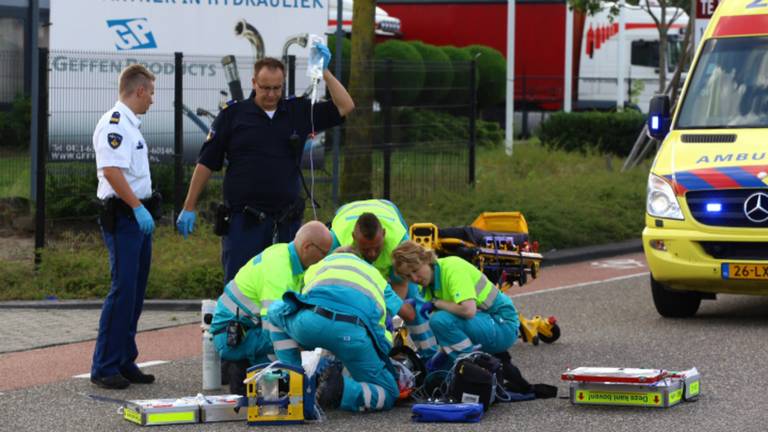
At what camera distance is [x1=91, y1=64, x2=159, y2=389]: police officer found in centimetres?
958

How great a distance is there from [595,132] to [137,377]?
19003 millimetres

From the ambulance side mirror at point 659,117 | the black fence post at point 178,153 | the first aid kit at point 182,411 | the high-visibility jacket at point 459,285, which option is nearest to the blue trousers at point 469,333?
the high-visibility jacket at point 459,285

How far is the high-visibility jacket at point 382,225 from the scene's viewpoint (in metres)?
9.91

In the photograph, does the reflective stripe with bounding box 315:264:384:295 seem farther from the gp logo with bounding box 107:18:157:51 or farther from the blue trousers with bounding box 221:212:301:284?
the gp logo with bounding box 107:18:157:51

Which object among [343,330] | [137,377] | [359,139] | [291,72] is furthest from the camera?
[359,139]

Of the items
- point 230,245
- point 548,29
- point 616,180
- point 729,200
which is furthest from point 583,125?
point 230,245

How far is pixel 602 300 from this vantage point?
1386 cm

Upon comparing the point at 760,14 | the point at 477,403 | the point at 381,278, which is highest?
the point at 760,14

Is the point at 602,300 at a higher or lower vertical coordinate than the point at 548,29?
lower

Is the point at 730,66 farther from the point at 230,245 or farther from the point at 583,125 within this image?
the point at 583,125

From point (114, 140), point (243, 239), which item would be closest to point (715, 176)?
point (243, 239)

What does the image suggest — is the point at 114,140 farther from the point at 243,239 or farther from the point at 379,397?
the point at 379,397

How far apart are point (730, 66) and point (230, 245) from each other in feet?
16.0

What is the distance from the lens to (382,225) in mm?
9945
